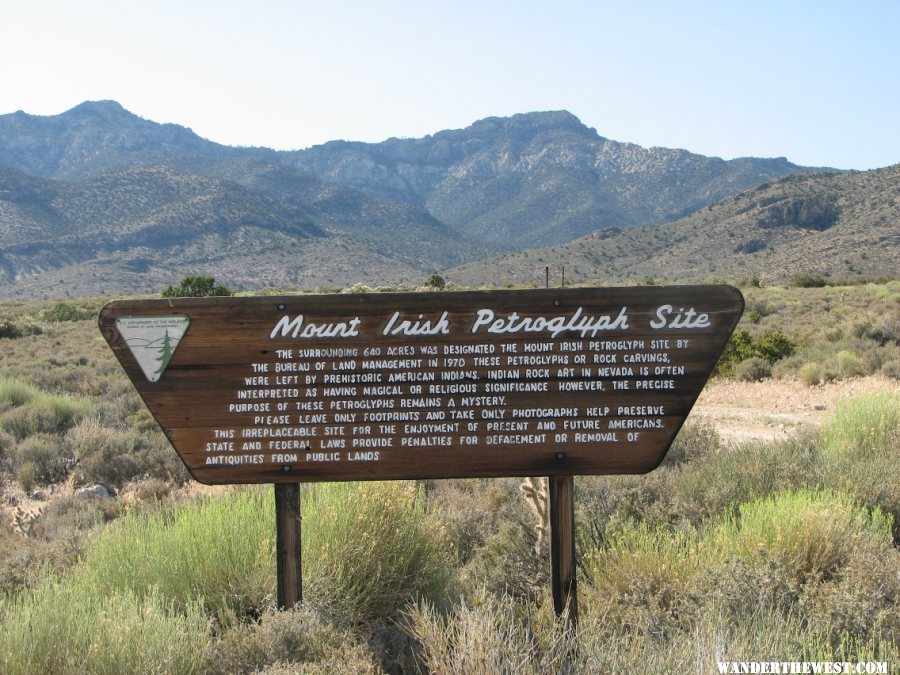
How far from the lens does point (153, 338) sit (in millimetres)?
3600

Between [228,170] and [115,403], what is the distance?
14595 cm

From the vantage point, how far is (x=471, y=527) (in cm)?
541

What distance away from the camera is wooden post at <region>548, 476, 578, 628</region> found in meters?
3.58

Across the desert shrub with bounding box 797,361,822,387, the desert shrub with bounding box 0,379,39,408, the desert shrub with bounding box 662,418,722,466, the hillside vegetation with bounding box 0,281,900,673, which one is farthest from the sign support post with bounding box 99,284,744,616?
the desert shrub with bounding box 797,361,822,387

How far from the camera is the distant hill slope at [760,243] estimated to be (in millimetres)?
51000

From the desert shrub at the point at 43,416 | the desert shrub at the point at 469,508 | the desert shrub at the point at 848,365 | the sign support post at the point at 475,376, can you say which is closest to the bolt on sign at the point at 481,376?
the sign support post at the point at 475,376

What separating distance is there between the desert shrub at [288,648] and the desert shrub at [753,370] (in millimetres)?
12654

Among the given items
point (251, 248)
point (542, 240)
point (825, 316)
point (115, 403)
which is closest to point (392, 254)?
point (251, 248)

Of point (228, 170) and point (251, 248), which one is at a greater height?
point (228, 170)

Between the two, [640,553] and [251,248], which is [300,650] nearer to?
[640,553]

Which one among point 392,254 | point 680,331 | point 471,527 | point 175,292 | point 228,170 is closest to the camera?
point 680,331

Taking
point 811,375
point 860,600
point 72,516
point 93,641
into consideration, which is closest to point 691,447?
point 860,600

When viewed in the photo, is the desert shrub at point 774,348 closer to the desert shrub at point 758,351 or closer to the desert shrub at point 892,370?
the desert shrub at point 758,351

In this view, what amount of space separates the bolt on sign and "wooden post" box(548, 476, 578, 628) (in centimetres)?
19
